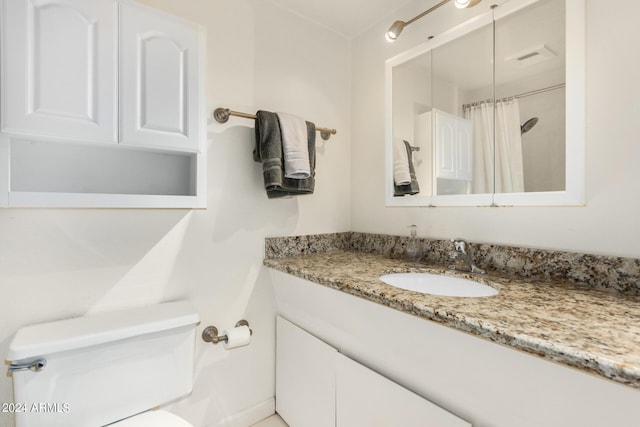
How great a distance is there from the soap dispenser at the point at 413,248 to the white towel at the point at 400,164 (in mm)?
275

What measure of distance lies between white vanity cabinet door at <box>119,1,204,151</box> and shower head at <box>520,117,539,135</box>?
1274mm

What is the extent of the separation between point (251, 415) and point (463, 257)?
1334 millimetres

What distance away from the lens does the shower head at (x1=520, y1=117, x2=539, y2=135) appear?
3.75ft

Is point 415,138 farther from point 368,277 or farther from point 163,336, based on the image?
point 163,336

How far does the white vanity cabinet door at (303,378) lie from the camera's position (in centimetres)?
124

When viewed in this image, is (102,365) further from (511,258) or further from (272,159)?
(511,258)

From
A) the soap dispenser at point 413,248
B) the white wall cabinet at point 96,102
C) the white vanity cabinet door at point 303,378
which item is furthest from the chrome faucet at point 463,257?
the white wall cabinet at point 96,102

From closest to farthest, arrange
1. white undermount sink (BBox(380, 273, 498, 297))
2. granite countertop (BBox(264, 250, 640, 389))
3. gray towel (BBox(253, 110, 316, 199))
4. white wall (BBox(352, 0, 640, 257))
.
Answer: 1. granite countertop (BBox(264, 250, 640, 389))
2. white wall (BBox(352, 0, 640, 257))
3. white undermount sink (BBox(380, 273, 498, 297))
4. gray towel (BBox(253, 110, 316, 199))

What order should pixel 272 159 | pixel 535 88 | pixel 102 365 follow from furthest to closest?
pixel 272 159 < pixel 535 88 < pixel 102 365

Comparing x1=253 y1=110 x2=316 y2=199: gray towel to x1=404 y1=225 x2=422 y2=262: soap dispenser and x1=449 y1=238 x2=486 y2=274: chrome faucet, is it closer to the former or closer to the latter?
x1=404 y1=225 x2=422 y2=262: soap dispenser

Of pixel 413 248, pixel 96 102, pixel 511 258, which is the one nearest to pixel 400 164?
pixel 413 248

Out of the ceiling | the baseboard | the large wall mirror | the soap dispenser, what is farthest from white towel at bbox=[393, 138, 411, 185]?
the baseboard

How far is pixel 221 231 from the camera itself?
1434 millimetres

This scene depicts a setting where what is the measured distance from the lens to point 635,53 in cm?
94
